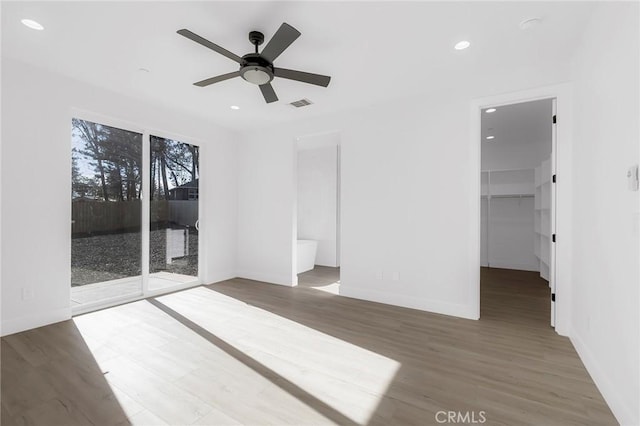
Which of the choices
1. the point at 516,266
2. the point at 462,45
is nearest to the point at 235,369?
the point at 462,45

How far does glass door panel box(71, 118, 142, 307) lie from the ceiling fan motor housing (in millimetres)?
2475

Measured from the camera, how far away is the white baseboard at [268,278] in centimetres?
484

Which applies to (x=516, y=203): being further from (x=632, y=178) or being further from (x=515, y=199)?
(x=632, y=178)

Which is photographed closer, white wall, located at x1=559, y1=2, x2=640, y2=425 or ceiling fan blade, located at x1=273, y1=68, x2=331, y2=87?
white wall, located at x1=559, y1=2, x2=640, y2=425

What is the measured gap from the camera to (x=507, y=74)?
3129mm

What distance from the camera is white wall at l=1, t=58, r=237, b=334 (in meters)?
2.88

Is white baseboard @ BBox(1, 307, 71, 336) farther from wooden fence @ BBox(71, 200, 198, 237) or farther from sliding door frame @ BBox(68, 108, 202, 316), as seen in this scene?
wooden fence @ BBox(71, 200, 198, 237)

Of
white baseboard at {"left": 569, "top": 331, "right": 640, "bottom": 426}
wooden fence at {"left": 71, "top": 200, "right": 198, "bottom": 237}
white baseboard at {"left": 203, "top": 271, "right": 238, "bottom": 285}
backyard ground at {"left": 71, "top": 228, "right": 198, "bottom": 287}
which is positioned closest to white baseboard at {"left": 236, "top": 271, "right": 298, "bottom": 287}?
white baseboard at {"left": 203, "top": 271, "right": 238, "bottom": 285}

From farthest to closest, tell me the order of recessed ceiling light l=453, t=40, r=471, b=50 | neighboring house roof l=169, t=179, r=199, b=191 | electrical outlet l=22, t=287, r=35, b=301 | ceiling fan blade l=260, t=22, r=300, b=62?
neighboring house roof l=169, t=179, r=199, b=191
electrical outlet l=22, t=287, r=35, b=301
recessed ceiling light l=453, t=40, r=471, b=50
ceiling fan blade l=260, t=22, r=300, b=62

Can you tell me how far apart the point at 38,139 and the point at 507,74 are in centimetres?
502

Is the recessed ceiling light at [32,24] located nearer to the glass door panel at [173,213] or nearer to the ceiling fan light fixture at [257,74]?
the ceiling fan light fixture at [257,74]

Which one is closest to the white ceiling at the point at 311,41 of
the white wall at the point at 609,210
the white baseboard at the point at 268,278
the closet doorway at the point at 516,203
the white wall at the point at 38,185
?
the white wall at the point at 38,185

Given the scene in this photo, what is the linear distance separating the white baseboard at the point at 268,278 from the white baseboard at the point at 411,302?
102 cm

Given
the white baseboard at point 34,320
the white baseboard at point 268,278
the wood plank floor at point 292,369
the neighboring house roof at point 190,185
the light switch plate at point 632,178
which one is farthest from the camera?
the white baseboard at point 268,278
